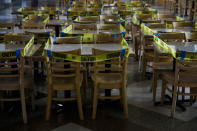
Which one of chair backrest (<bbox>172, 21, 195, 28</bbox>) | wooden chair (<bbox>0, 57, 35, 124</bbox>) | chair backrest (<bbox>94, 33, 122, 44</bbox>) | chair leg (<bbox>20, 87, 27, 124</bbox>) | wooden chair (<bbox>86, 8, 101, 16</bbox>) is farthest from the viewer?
wooden chair (<bbox>86, 8, 101, 16</bbox>)

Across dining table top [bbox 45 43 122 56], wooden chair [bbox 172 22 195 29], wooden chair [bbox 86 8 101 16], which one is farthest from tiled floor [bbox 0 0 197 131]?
wooden chair [bbox 86 8 101 16]

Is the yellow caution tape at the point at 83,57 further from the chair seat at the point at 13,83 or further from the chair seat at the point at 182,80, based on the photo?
the chair seat at the point at 182,80

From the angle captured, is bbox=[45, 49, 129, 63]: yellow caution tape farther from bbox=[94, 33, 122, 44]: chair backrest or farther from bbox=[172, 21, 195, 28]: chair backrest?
bbox=[172, 21, 195, 28]: chair backrest

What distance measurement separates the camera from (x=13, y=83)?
3879mm

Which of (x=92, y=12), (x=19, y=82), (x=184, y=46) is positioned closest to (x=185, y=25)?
(x=184, y=46)

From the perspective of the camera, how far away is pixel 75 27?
5965 millimetres

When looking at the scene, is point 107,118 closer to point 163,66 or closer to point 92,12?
point 163,66

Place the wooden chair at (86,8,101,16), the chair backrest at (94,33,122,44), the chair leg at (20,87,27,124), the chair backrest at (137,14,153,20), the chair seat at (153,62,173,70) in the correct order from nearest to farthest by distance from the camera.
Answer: the chair leg at (20,87,27,124) → the chair seat at (153,62,173,70) → the chair backrest at (94,33,122,44) → the chair backrest at (137,14,153,20) → the wooden chair at (86,8,101,16)

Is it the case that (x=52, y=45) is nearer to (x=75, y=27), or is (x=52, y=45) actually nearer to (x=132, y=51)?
(x=75, y=27)

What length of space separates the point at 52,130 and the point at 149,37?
8.85 ft

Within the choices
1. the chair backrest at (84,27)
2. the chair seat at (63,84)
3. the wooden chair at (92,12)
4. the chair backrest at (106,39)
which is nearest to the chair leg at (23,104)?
the chair seat at (63,84)

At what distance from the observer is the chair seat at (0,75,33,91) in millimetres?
3824

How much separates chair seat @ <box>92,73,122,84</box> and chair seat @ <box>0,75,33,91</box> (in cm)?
86

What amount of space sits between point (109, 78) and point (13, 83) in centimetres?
126
